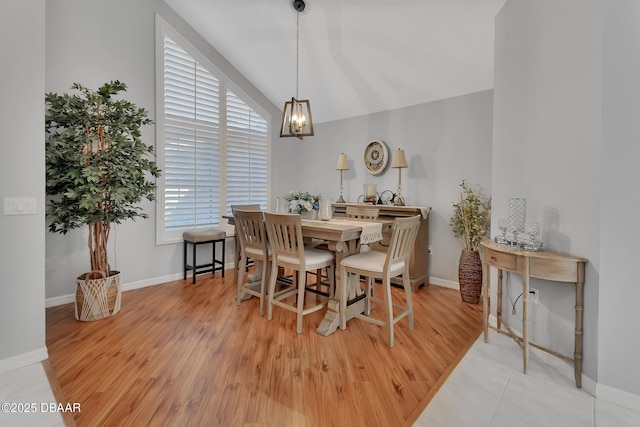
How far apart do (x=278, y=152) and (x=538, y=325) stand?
14.5 feet

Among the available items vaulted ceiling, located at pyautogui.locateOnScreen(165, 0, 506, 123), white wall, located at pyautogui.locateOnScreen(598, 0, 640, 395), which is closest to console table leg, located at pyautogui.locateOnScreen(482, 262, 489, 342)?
white wall, located at pyautogui.locateOnScreen(598, 0, 640, 395)

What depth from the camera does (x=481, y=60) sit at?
333 centimetres

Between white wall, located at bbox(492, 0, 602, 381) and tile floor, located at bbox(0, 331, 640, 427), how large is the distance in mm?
215

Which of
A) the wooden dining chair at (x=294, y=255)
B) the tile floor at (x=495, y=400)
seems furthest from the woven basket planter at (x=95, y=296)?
the wooden dining chair at (x=294, y=255)

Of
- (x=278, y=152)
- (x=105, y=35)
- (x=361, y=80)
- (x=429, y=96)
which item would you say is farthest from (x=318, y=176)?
(x=105, y=35)

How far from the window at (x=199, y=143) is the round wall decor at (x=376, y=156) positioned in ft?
5.97

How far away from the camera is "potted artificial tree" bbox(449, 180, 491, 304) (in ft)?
11.2

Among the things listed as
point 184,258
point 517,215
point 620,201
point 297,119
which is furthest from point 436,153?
point 184,258

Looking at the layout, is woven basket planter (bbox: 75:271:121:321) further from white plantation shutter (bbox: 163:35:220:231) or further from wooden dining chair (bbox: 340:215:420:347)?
wooden dining chair (bbox: 340:215:420:347)

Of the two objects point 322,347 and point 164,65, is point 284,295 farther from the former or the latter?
point 164,65

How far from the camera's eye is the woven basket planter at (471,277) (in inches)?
135

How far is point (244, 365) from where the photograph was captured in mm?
2186

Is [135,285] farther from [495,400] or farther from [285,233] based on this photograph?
[495,400]

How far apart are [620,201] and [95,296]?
160 inches
